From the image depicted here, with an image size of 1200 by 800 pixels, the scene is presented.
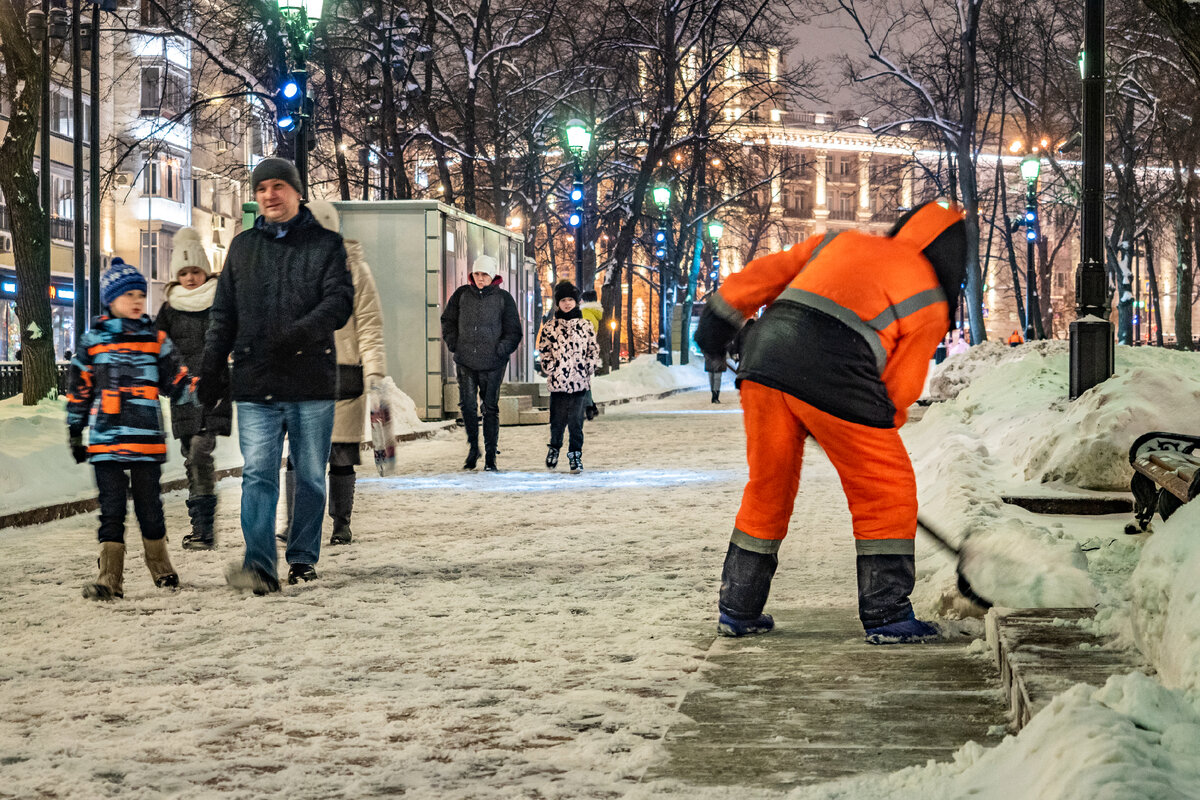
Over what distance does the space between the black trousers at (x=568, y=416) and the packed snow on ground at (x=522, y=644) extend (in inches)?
114

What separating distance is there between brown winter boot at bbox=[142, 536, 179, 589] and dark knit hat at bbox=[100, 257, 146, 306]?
118 centimetres

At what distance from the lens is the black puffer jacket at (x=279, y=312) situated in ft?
23.9

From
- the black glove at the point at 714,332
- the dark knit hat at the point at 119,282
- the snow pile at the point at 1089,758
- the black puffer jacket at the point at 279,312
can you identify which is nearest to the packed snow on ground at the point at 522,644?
the snow pile at the point at 1089,758

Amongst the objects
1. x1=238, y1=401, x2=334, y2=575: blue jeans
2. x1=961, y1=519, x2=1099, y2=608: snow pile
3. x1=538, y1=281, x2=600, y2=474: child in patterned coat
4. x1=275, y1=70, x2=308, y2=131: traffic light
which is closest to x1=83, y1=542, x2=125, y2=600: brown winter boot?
x1=238, y1=401, x2=334, y2=575: blue jeans

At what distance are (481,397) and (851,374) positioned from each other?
31.6ft

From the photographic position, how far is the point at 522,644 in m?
5.85

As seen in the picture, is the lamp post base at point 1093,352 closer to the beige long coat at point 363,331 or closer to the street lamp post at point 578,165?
the beige long coat at point 363,331

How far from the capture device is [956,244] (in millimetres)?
5707

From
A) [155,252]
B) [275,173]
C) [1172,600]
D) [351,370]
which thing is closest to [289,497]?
[351,370]

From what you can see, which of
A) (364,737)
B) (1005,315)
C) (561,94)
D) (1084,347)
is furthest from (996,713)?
(1005,315)

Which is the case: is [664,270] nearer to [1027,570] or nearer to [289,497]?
[289,497]

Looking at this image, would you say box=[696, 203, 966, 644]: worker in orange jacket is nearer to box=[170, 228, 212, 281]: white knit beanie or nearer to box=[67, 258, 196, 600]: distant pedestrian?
box=[67, 258, 196, 600]: distant pedestrian

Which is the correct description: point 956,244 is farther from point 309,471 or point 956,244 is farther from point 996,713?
point 309,471

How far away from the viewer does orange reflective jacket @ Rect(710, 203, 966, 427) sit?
5.48m
